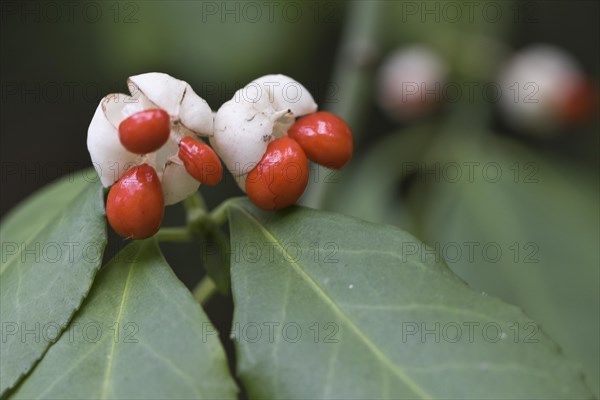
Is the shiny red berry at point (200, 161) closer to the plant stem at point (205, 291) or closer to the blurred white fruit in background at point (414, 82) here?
the plant stem at point (205, 291)

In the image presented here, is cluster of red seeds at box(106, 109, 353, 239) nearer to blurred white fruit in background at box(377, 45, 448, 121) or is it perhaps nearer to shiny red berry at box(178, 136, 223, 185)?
shiny red berry at box(178, 136, 223, 185)

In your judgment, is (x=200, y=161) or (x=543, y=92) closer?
(x=200, y=161)

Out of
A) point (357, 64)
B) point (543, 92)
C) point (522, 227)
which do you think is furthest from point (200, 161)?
point (543, 92)

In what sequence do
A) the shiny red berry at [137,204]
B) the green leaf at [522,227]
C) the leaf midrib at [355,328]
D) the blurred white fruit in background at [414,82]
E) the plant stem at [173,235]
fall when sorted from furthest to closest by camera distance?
the blurred white fruit in background at [414,82] < the green leaf at [522,227] < the plant stem at [173,235] < the shiny red berry at [137,204] < the leaf midrib at [355,328]

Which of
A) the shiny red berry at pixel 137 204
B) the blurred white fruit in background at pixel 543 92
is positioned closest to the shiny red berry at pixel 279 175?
the shiny red berry at pixel 137 204

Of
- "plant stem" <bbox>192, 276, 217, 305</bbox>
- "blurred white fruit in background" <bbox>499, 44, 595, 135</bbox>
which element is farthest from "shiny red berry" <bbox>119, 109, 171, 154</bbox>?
"blurred white fruit in background" <bbox>499, 44, 595, 135</bbox>

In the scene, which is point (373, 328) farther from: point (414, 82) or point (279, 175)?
point (414, 82)
